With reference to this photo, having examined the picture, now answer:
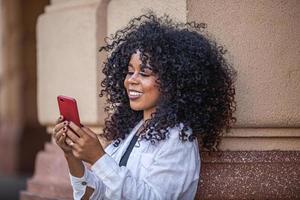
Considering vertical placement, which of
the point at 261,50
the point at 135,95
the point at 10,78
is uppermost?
the point at 261,50

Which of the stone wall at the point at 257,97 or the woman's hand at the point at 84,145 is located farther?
the stone wall at the point at 257,97

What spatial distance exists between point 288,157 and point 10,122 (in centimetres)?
773

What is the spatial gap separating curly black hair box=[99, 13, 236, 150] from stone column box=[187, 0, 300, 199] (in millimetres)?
170

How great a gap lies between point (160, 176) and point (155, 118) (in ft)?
1.31

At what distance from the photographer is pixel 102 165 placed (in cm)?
410

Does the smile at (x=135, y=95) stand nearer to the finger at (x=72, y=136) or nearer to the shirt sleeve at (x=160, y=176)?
the shirt sleeve at (x=160, y=176)

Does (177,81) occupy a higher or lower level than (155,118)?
higher

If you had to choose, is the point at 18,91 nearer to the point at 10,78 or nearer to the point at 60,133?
the point at 10,78

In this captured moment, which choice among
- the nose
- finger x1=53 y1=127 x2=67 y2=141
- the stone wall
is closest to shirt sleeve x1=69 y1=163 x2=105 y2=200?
finger x1=53 y1=127 x2=67 y2=141

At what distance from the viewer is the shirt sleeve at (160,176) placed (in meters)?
4.09

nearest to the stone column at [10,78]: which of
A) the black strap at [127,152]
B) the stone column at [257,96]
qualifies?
A: the stone column at [257,96]

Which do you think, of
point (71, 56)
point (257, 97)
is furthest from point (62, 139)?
point (71, 56)

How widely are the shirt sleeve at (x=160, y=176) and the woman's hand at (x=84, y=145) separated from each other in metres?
0.04

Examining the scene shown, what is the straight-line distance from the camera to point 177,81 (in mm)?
4480
